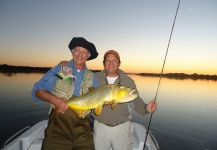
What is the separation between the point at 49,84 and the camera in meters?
3.88

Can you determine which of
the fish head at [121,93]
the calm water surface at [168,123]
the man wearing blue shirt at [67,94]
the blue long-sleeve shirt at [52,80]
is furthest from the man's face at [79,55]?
the calm water surface at [168,123]

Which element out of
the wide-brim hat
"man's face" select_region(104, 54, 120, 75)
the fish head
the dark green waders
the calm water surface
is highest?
the wide-brim hat

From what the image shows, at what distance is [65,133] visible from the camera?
12.6ft

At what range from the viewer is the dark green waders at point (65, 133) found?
3.77 m

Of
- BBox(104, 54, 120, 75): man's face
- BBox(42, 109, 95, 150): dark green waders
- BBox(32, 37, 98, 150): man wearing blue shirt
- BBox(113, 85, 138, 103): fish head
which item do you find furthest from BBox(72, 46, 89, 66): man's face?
BBox(42, 109, 95, 150): dark green waders

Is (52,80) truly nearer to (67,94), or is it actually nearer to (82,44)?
(67,94)

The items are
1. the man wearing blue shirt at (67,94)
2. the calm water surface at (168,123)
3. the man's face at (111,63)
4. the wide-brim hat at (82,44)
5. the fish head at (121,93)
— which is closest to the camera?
the man wearing blue shirt at (67,94)

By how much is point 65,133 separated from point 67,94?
0.77 m

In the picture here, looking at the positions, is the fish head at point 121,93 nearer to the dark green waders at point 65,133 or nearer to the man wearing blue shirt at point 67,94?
the man wearing blue shirt at point 67,94

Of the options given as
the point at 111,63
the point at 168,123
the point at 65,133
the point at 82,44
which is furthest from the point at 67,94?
the point at 168,123

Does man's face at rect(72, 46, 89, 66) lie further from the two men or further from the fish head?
the fish head

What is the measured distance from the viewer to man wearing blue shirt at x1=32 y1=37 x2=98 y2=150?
374 cm

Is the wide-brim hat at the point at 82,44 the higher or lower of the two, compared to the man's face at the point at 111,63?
higher

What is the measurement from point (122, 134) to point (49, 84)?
6.96ft
